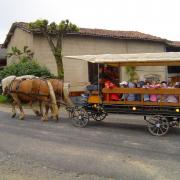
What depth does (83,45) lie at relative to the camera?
23828mm

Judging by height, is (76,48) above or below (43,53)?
above

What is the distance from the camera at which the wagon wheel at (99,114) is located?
1205 cm

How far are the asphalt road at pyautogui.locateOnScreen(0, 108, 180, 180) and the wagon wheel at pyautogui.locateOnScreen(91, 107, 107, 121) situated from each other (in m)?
0.39

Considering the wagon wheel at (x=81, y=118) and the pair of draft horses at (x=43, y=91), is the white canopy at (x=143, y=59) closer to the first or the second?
the wagon wheel at (x=81, y=118)

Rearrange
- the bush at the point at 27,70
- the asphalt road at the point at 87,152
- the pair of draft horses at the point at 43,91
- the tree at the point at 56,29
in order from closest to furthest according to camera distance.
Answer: the asphalt road at the point at 87,152 → the pair of draft horses at the point at 43,91 → the tree at the point at 56,29 → the bush at the point at 27,70

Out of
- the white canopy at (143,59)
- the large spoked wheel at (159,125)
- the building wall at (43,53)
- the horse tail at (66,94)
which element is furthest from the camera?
the building wall at (43,53)

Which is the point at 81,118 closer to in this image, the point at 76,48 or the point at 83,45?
the point at 76,48

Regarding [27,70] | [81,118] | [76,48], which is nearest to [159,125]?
[81,118]

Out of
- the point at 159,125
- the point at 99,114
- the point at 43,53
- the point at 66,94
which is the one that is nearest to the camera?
the point at 159,125

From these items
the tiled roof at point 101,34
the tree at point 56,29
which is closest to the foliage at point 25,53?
the tiled roof at point 101,34

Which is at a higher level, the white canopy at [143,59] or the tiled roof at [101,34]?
the tiled roof at [101,34]

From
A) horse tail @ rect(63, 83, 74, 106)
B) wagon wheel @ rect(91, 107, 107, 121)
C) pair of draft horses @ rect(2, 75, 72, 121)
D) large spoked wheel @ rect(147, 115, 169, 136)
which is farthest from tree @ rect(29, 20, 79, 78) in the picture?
large spoked wheel @ rect(147, 115, 169, 136)

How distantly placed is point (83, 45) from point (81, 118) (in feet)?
40.0

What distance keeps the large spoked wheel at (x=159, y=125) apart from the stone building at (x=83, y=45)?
919 centimetres
